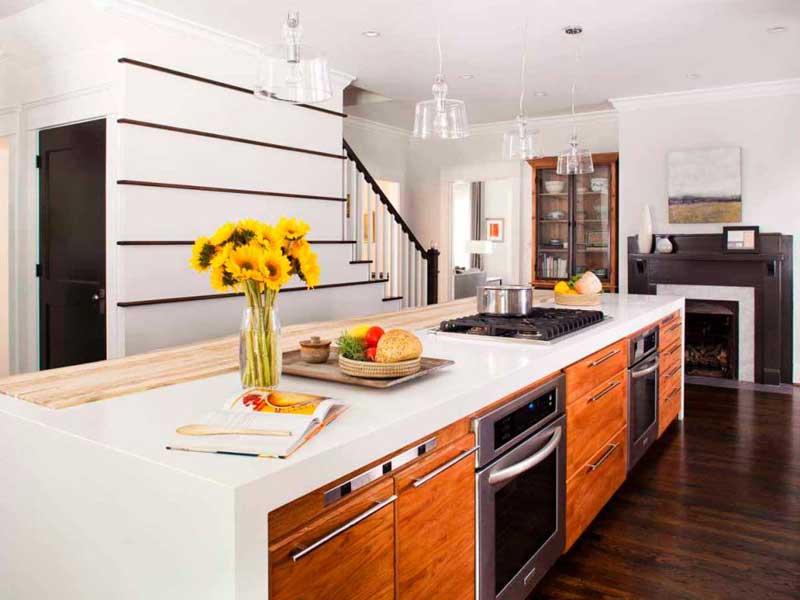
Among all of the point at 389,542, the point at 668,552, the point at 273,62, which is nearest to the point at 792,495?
the point at 668,552

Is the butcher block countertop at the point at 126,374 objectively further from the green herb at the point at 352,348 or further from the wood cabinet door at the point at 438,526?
the wood cabinet door at the point at 438,526

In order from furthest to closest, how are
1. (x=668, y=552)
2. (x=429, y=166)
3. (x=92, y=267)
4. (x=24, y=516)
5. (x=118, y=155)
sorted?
(x=429, y=166) < (x=92, y=267) < (x=118, y=155) < (x=668, y=552) < (x=24, y=516)

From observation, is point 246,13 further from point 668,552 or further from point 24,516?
point 668,552

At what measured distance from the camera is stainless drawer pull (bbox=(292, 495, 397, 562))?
3.86 feet

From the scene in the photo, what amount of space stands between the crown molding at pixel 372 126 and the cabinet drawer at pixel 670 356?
4497mm

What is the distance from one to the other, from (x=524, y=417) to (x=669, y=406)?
2.50 meters

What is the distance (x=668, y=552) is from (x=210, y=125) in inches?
137

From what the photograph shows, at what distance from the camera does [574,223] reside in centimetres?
711

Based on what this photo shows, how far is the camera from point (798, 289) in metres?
5.80

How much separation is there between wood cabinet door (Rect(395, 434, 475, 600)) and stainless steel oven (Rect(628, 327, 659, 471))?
1.69 m

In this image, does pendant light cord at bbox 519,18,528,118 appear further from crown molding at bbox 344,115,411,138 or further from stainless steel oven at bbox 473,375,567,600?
stainless steel oven at bbox 473,375,567,600

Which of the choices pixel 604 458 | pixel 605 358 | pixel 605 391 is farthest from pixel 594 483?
pixel 605 358

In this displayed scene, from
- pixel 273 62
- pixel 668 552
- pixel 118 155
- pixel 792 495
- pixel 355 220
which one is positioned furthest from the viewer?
pixel 355 220

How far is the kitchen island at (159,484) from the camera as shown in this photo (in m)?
1.06
